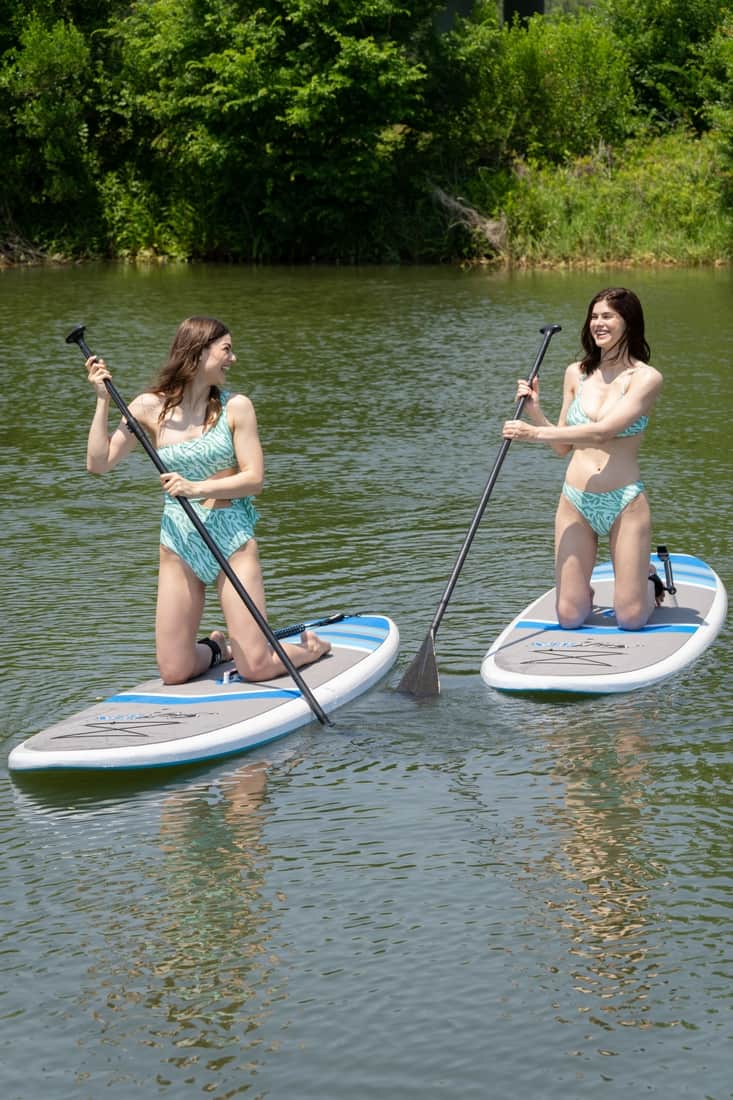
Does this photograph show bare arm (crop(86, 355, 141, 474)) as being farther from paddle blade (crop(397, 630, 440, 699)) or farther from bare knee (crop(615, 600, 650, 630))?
bare knee (crop(615, 600, 650, 630))

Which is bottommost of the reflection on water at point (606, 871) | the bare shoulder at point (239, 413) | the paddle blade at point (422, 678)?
the reflection on water at point (606, 871)

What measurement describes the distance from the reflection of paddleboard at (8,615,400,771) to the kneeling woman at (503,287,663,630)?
2.95 ft

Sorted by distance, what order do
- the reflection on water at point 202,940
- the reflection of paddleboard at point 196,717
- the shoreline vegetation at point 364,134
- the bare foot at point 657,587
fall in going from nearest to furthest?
the reflection on water at point 202,940
the reflection of paddleboard at point 196,717
the bare foot at point 657,587
the shoreline vegetation at point 364,134

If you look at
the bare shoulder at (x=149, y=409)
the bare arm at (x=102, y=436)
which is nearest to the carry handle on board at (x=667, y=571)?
the bare shoulder at (x=149, y=409)

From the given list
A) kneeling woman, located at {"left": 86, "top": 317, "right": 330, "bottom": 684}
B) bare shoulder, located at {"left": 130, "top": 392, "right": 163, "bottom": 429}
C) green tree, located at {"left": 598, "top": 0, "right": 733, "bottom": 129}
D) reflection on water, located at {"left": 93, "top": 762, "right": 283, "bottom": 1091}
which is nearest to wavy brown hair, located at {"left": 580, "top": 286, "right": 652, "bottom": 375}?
kneeling woman, located at {"left": 86, "top": 317, "right": 330, "bottom": 684}

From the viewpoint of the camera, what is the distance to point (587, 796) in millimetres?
6051

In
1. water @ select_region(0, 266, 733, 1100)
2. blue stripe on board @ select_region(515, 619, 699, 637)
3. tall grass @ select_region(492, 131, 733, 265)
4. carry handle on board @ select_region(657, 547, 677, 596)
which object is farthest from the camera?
tall grass @ select_region(492, 131, 733, 265)

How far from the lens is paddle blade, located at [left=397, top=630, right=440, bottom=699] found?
7.07 meters

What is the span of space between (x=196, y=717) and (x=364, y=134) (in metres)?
23.3

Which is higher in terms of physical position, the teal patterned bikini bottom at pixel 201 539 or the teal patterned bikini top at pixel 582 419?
the teal patterned bikini top at pixel 582 419

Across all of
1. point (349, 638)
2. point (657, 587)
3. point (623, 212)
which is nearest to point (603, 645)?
point (657, 587)

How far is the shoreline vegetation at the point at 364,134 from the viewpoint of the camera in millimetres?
27078

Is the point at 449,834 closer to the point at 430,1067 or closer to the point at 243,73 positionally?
the point at 430,1067

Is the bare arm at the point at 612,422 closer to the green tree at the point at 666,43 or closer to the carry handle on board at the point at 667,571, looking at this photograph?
the carry handle on board at the point at 667,571
